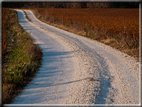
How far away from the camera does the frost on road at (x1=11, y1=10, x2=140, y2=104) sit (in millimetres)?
4855

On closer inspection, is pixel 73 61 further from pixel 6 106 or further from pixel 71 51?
pixel 6 106

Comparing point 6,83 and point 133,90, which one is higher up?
point 6,83

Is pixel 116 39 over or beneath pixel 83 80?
over

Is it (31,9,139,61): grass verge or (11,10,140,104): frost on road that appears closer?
(11,10,140,104): frost on road

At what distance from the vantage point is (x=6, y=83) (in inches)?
216

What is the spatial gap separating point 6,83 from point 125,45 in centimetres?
803

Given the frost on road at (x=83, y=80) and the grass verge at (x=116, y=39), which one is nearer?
the frost on road at (x=83, y=80)

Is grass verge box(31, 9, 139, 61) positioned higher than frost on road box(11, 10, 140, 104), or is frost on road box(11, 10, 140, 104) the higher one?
grass verge box(31, 9, 139, 61)

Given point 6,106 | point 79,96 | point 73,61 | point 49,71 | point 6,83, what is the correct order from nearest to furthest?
point 6,106
point 79,96
point 6,83
point 49,71
point 73,61

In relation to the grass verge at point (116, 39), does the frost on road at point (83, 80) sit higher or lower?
lower

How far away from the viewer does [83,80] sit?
612 cm

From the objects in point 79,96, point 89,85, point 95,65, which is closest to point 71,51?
point 95,65

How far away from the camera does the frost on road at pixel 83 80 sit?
4.86m

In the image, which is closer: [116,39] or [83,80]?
[83,80]
